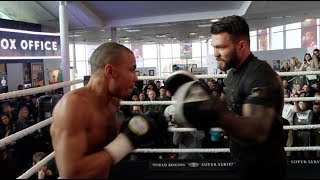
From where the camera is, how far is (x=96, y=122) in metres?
0.87

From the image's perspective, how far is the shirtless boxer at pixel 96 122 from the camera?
0.77 m

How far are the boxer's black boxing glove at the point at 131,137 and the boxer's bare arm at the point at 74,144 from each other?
0.07 ft

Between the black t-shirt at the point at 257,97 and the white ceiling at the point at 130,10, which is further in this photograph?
the black t-shirt at the point at 257,97

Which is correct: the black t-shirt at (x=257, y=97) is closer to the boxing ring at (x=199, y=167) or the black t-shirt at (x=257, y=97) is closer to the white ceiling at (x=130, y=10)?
the white ceiling at (x=130, y=10)

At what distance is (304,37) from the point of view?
12156mm

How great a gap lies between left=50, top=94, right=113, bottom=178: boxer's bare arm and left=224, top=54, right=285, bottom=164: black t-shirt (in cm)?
43

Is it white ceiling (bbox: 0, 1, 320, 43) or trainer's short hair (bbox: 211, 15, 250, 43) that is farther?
trainer's short hair (bbox: 211, 15, 250, 43)

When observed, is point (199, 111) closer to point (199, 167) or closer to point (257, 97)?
point (257, 97)

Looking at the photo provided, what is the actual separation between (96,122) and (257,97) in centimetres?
44

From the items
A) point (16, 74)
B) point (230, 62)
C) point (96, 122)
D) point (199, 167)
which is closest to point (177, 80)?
point (230, 62)

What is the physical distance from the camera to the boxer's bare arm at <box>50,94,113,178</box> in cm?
76

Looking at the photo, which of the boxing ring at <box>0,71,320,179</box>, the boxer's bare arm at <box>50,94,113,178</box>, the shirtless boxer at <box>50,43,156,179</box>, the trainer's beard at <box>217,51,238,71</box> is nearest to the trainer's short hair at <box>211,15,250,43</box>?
the trainer's beard at <box>217,51,238,71</box>

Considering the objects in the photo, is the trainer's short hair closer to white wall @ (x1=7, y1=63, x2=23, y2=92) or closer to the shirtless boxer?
the shirtless boxer

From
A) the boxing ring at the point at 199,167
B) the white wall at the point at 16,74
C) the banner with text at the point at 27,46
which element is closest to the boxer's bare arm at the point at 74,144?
the banner with text at the point at 27,46
